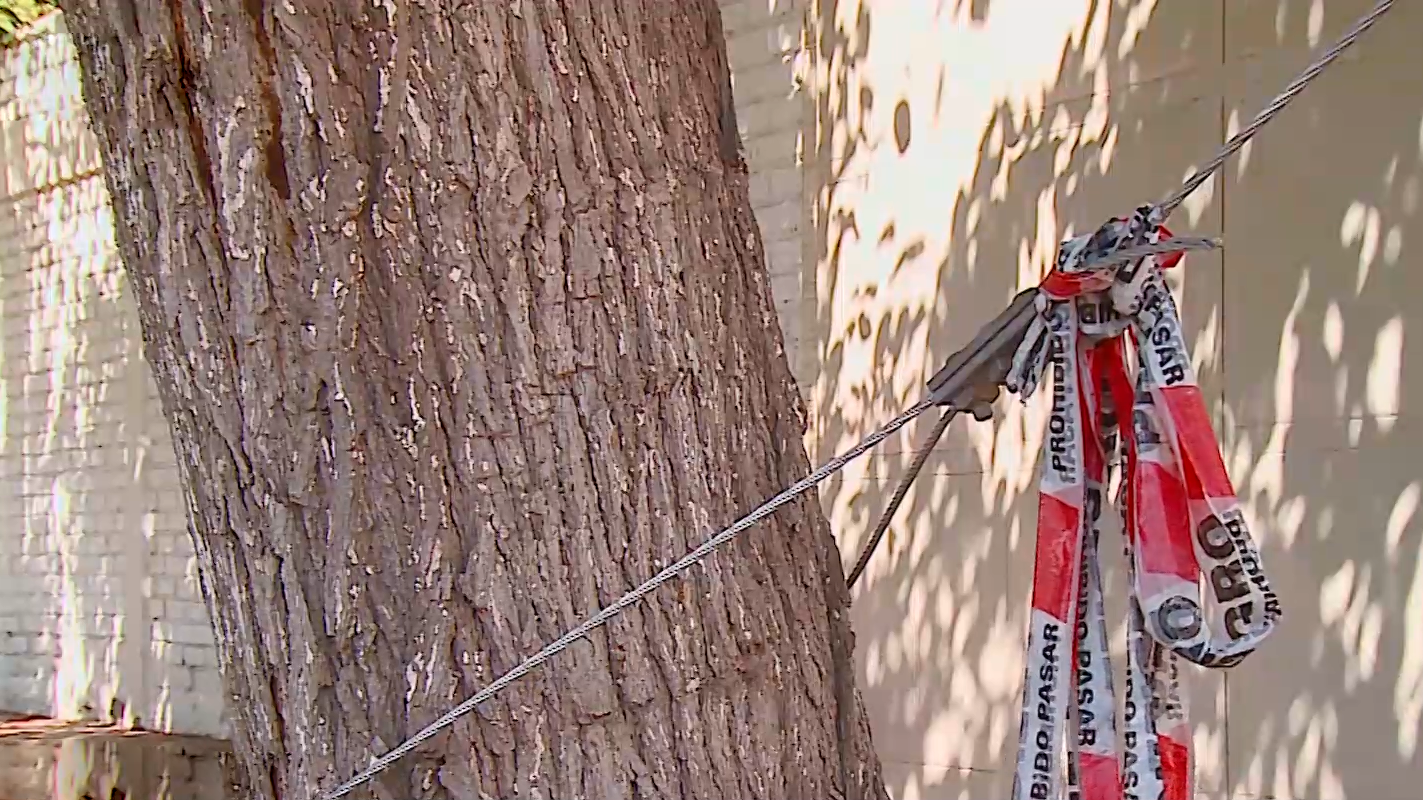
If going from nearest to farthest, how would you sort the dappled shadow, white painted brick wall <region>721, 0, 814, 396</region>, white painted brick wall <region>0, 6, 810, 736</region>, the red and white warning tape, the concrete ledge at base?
1. the red and white warning tape
2. the dappled shadow
3. white painted brick wall <region>721, 0, 814, 396</region>
4. the concrete ledge at base
5. white painted brick wall <region>0, 6, 810, 736</region>

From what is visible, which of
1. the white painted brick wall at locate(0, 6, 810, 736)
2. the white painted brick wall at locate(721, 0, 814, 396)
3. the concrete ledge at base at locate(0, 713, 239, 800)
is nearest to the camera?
the white painted brick wall at locate(721, 0, 814, 396)

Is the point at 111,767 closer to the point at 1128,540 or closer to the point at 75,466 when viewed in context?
the point at 75,466

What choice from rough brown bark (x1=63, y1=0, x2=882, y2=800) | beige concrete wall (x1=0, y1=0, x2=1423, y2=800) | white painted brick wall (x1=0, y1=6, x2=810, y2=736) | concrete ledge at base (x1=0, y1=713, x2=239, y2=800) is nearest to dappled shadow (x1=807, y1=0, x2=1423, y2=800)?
beige concrete wall (x1=0, y1=0, x2=1423, y2=800)

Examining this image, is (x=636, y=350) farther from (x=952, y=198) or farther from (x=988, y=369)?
(x=952, y=198)

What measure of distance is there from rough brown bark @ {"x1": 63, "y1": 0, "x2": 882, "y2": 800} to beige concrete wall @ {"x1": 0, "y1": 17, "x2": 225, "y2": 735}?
17.8 feet

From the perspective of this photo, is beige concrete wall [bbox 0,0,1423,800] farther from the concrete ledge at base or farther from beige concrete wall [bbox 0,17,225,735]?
beige concrete wall [bbox 0,17,225,735]

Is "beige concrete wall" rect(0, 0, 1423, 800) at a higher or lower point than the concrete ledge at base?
higher

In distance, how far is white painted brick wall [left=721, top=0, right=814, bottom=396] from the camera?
441 centimetres

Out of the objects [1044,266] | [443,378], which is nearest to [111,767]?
[1044,266]

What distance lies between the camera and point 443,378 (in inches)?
61.1

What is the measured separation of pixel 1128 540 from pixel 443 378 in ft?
2.25

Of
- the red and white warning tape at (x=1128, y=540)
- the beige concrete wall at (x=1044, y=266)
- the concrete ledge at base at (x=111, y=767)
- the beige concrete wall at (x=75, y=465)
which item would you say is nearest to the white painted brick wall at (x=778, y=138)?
the beige concrete wall at (x=1044, y=266)

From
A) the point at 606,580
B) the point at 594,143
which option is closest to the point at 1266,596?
the point at 606,580

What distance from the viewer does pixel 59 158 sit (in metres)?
7.76
